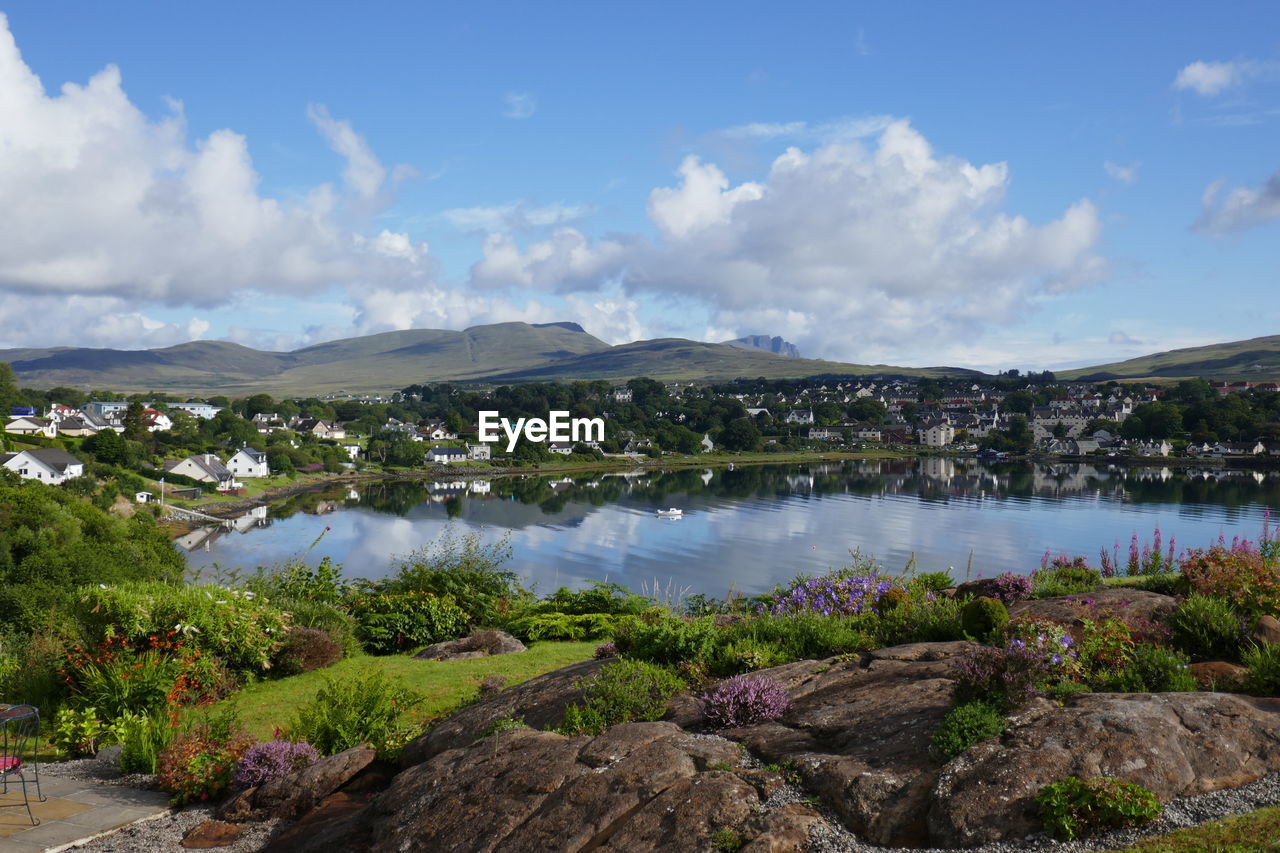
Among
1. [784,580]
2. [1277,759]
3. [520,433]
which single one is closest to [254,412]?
[520,433]

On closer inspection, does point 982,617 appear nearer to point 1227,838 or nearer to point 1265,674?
point 1265,674

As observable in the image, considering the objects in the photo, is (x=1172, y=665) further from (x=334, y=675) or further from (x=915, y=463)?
(x=915, y=463)

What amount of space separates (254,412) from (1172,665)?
192 metres

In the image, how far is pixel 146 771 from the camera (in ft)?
31.5

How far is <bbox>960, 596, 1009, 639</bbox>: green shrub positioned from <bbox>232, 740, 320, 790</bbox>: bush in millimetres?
7478

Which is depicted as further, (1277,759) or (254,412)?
(254,412)

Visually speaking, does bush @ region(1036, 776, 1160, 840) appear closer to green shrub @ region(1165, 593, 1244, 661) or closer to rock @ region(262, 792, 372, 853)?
green shrub @ region(1165, 593, 1244, 661)

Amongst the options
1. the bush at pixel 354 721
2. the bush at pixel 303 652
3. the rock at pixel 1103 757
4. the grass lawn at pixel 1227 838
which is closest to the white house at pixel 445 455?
the bush at pixel 303 652

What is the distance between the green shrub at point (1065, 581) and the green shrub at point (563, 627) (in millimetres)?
7585

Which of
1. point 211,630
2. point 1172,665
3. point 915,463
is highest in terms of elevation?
point 1172,665

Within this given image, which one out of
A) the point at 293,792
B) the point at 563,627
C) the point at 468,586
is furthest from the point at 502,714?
the point at 468,586

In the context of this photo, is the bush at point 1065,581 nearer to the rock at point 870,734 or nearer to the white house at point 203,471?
the rock at point 870,734

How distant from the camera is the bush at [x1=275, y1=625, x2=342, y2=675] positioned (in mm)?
13773

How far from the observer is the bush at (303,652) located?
13.8 m
